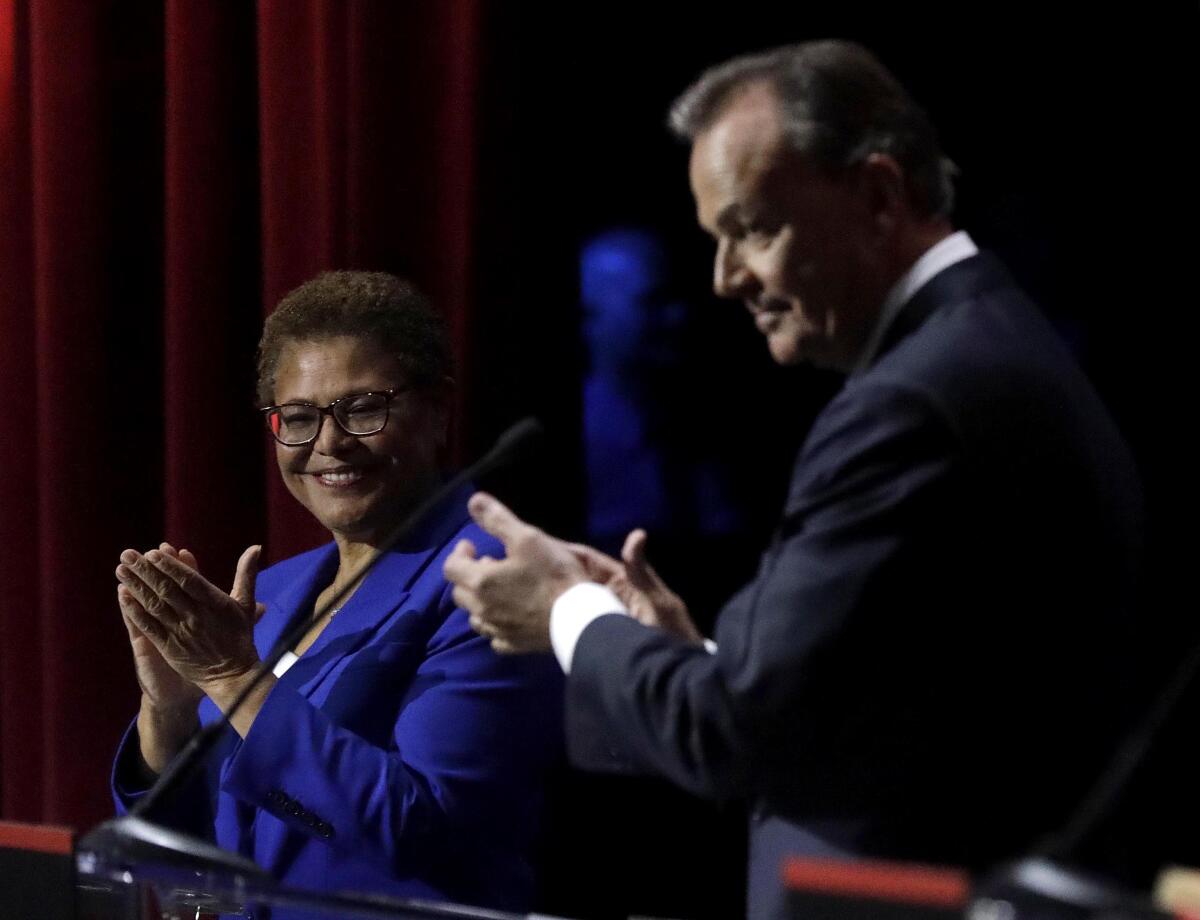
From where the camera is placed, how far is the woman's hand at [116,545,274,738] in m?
1.73

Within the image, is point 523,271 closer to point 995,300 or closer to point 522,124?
point 522,124

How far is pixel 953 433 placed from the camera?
1194 millimetres

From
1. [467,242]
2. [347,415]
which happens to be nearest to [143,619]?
[347,415]

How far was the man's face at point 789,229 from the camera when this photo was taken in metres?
1.33

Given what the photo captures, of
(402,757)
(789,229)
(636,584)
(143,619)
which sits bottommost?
(402,757)

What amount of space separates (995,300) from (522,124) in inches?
43.4

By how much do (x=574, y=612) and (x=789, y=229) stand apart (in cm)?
36

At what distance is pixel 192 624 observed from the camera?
5.66 feet

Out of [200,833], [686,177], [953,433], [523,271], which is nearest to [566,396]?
[523,271]

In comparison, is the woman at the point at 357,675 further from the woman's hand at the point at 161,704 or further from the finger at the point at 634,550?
the finger at the point at 634,550

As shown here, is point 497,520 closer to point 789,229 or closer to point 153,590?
point 789,229

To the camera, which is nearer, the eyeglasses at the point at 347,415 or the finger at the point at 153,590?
the finger at the point at 153,590

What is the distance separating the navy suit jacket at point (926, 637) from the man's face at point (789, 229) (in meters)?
0.12

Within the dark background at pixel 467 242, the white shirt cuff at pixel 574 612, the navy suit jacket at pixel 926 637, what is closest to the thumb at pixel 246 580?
the dark background at pixel 467 242
